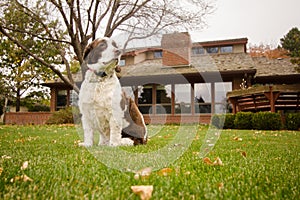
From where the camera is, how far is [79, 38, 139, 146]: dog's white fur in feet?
12.6

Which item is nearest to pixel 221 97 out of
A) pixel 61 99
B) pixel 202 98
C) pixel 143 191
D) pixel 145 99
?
pixel 202 98

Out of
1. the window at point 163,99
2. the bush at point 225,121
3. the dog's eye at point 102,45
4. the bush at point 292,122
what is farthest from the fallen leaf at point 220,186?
the window at point 163,99

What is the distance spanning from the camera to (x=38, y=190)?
1501 millimetres

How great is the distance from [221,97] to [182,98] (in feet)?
9.04

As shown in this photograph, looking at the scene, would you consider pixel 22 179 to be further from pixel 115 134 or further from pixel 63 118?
pixel 63 118

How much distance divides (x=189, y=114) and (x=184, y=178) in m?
16.6

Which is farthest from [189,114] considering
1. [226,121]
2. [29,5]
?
[29,5]

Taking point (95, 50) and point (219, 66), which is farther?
point (219, 66)

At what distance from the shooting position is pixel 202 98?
18.3 meters

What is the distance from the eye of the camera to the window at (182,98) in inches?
737

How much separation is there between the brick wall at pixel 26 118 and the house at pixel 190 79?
8.39ft

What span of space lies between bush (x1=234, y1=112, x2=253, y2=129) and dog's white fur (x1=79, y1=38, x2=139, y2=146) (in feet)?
27.0

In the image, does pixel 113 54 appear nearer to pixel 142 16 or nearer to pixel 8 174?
pixel 8 174

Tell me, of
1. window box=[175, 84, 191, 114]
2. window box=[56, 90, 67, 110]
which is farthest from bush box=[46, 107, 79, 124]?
window box=[175, 84, 191, 114]
